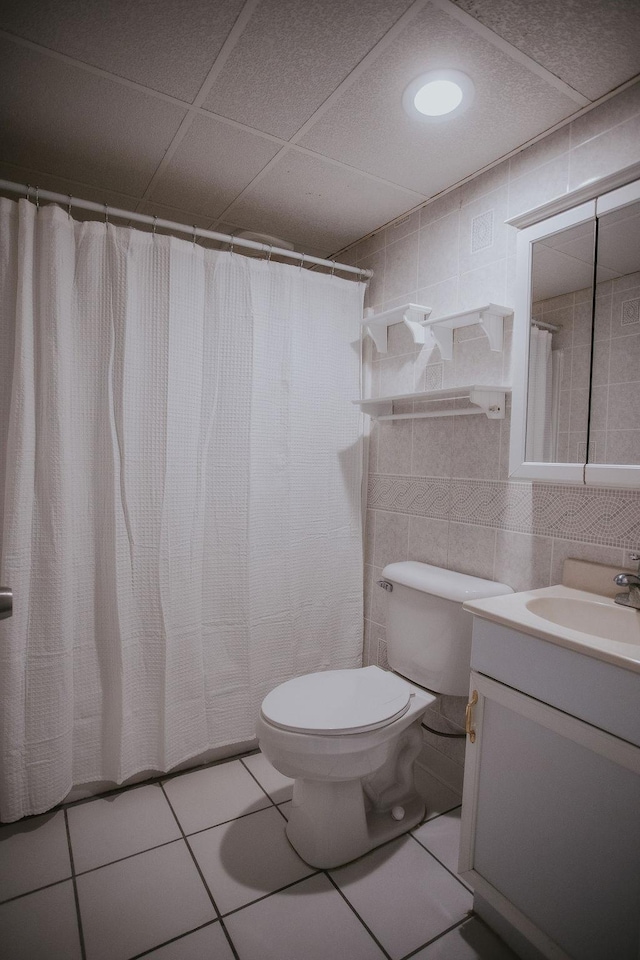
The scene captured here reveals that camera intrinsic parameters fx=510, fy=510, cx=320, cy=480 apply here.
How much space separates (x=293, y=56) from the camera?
123cm

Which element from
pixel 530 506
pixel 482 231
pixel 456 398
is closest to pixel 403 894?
pixel 530 506

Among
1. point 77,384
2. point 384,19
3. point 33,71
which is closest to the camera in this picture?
point 384,19

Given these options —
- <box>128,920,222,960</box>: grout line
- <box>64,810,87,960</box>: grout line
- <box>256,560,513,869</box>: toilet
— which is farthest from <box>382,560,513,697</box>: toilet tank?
<box>64,810,87,960</box>: grout line

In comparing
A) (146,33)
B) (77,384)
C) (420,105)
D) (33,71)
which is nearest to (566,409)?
(420,105)

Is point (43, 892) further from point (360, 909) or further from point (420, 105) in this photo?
point (420, 105)

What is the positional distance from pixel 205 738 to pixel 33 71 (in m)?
2.09

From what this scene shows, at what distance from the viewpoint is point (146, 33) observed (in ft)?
3.87

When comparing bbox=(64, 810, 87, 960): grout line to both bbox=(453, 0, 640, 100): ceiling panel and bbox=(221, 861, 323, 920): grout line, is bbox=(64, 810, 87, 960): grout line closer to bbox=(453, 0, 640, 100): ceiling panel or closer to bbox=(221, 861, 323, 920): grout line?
bbox=(221, 861, 323, 920): grout line

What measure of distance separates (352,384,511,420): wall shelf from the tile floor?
132 centimetres

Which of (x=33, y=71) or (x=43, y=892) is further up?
(x=33, y=71)

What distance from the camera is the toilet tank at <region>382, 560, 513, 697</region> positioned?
157cm

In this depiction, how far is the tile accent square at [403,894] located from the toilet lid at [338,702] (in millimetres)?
430

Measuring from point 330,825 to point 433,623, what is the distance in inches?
25.5

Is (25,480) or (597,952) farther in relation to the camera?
(25,480)
